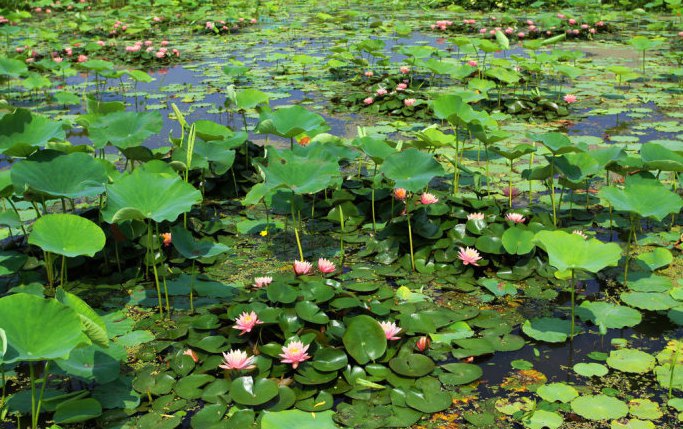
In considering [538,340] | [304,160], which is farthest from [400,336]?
[304,160]

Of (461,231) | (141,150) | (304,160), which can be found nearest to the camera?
(304,160)

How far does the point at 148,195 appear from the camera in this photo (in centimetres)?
222

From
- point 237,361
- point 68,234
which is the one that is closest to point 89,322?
point 237,361

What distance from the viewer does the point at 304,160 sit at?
8.10 ft

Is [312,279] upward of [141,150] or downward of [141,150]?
downward

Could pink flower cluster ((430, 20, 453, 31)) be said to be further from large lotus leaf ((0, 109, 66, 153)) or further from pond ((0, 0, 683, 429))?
large lotus leaf ((0, 109, 66, 153))

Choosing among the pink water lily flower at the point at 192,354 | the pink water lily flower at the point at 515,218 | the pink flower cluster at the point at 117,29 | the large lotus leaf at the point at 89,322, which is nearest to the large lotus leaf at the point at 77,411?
the large lotus leaf at the point at 89,322

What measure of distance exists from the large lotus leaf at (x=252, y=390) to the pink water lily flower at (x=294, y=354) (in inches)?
3.3

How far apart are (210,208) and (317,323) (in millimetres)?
1469

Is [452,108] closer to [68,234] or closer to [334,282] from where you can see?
[334,282]

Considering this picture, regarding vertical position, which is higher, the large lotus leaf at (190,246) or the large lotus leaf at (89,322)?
the large lotus leaf at (89,322)

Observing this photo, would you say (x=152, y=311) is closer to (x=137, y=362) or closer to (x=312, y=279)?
(x=137, y=362)

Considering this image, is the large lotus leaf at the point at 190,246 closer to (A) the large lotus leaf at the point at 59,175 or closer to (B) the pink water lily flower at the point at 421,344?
(A) the large lotus leaf at the point at 59,175

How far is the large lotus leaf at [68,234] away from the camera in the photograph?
2.04 metres
